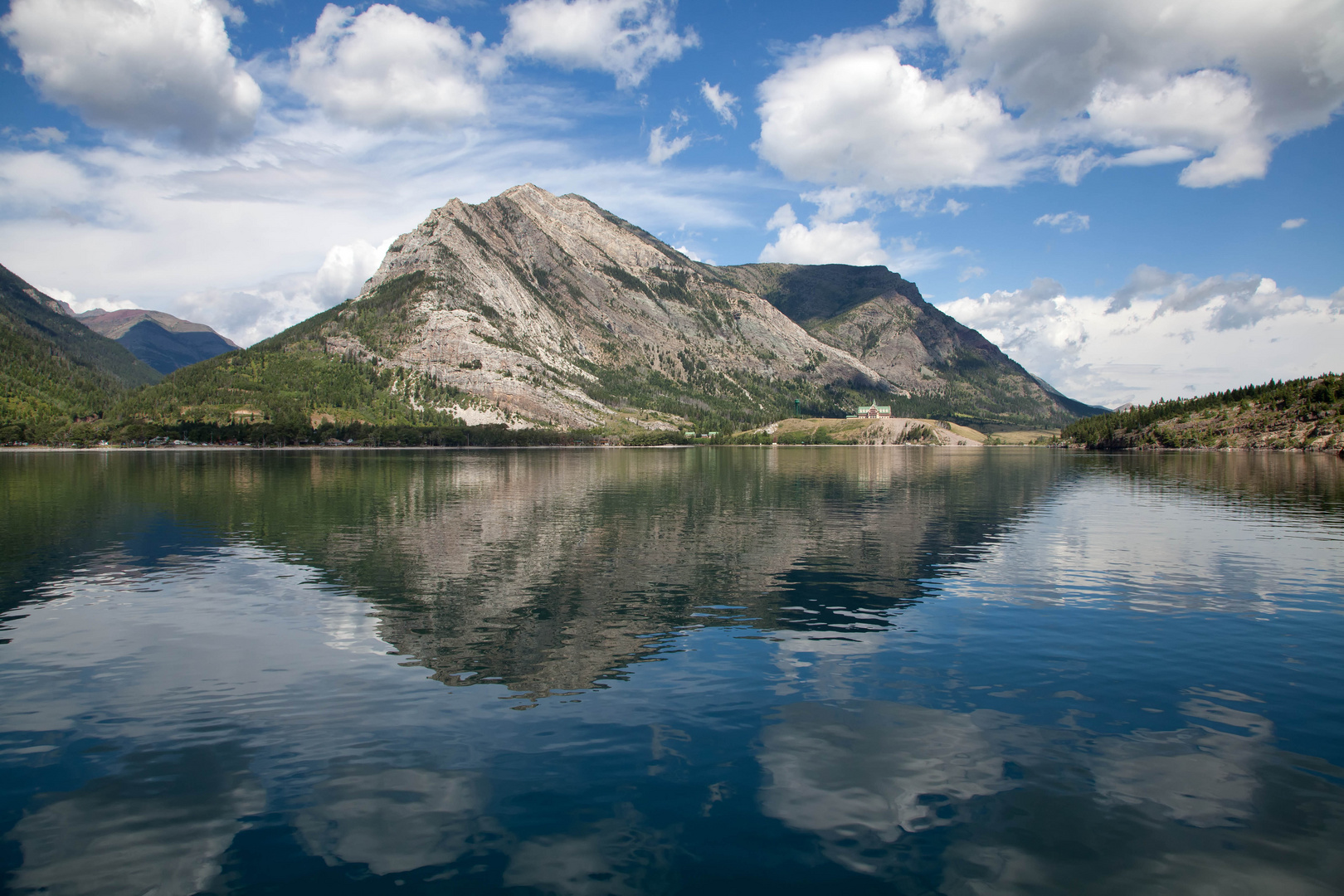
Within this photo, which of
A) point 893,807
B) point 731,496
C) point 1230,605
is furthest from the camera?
point 731,496

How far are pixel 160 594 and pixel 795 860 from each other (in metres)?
41.3

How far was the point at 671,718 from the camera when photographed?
74.8ft

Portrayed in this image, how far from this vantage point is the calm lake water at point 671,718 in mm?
15562

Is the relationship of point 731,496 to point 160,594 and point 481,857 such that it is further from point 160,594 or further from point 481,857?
point 481,857

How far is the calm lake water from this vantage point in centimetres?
1556

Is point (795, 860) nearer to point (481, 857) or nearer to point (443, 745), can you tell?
point (481, 857)

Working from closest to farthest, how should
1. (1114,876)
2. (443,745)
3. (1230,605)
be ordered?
(1114,876) < (443,745) < (1230,605)

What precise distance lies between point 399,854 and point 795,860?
877cm

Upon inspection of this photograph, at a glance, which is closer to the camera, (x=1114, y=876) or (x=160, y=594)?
(x=1114, y=876)

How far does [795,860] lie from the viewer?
1540 cm

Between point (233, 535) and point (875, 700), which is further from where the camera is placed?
Result: point (233, 535)

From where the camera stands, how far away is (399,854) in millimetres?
15844

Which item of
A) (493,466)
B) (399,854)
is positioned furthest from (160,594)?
(493,466)

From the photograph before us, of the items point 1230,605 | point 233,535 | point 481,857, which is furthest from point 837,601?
point 233,535
